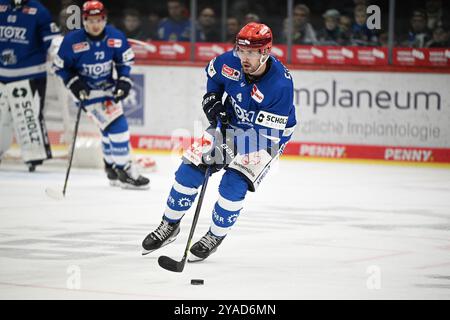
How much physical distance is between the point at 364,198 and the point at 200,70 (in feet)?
12.2

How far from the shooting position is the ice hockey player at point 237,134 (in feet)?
19.8

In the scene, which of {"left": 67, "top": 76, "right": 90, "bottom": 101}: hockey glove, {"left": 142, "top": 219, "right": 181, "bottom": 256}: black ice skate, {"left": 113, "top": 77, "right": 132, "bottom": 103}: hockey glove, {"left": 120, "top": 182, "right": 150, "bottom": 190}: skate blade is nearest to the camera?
{"left": 142, "top": 219, "right": 181, "bottom": 256}: black ice skate

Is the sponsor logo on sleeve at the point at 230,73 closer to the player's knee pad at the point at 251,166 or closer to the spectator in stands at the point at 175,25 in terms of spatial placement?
the player's knee pad at the point at 251,166

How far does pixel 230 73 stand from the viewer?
617 centimetres

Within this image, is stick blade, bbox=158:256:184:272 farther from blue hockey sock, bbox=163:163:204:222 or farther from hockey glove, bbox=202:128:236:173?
hockey glove, bbox=202:128:236:173

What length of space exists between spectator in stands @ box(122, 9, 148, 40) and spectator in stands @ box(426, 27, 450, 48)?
10.7 feet

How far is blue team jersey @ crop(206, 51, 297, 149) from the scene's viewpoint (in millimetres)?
6078

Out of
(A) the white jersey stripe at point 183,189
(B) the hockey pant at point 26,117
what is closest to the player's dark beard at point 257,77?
(A) the white jersey stripe at point 183,189

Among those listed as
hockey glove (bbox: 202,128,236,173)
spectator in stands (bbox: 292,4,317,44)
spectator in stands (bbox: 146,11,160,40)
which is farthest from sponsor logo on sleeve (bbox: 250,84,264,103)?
spectator in stands (bbox: 146,11,160,40)

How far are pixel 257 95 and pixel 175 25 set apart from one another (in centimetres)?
686

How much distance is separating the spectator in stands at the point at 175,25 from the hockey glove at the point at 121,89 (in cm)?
334

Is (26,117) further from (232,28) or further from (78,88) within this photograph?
(232,28)

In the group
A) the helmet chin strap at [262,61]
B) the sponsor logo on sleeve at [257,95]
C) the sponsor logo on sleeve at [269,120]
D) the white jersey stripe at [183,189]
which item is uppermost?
the helmet chin strap at [262,61]
